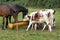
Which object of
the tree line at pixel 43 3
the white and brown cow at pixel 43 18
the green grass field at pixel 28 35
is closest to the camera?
the green grass field at pixel 28 35

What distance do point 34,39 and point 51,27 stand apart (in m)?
3.15

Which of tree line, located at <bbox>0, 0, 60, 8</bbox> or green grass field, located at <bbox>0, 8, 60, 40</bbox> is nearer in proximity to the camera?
green grass field, located at <bbox>0, 8, 60, 40</bbox>

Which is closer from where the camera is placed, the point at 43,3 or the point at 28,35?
the point at 28,35

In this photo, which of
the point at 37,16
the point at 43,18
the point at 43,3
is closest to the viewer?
the point at 43,18

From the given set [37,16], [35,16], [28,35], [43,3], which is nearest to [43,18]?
[37,16]

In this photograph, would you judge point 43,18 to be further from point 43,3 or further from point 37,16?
point 43,3

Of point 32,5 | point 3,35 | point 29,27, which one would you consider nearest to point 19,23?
point 29,27

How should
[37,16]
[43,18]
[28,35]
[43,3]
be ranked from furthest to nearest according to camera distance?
1. [43,3]
2. [37,16]
3. [43,18]
4. [28,35]

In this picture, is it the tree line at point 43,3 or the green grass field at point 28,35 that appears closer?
the green grass field at point 28,35

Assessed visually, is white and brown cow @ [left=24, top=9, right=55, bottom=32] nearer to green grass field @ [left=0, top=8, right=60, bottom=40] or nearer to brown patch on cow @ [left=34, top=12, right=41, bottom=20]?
brown patch on cow @ [left=34, top=12, right=41, bottom=20]

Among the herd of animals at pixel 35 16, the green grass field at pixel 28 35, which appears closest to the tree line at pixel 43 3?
the herd of animals at pixel 35 16

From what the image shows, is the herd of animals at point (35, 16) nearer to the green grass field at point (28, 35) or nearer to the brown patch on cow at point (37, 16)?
the brown patch on cow at point (37, 16)

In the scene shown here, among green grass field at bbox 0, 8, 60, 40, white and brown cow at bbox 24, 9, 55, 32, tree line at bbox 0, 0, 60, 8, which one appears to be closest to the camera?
green grass field at bbox 0, 8, 60, 40

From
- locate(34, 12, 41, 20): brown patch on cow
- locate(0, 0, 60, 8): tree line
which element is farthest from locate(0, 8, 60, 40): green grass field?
locate(0, 0, 60, 8): tree line
